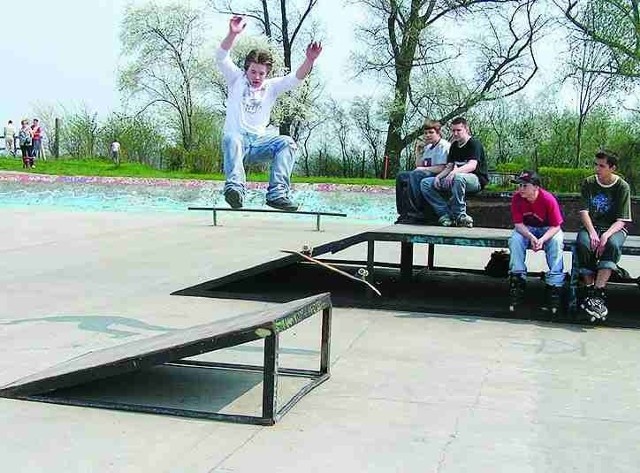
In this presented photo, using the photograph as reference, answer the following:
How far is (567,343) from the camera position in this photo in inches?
245

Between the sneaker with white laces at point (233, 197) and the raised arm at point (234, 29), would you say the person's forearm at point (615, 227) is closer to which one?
the sneaker with white laces at point (233, 197)

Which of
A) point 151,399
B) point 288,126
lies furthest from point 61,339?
point 288,126

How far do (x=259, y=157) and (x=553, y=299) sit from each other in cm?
318

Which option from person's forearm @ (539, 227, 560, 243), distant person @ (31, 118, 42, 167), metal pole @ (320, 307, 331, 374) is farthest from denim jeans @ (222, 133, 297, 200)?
distant person @ (31, 118, 42, 167)

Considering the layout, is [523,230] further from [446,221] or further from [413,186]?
[413,186]

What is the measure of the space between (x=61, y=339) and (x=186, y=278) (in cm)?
351

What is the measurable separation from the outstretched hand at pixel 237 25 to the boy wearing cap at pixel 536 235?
3.01m

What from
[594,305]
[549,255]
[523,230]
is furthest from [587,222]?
[594,305]

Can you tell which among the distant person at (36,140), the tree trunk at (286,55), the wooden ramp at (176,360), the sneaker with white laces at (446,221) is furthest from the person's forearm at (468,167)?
the distant person at (36,140)

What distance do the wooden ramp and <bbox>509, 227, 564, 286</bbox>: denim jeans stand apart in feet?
9.89

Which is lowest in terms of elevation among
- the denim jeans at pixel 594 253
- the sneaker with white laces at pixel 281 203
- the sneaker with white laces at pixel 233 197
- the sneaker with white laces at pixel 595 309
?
the sneaker with white laces at pixel 595 309

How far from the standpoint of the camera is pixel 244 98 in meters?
5.52

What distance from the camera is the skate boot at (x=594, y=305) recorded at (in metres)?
6.84

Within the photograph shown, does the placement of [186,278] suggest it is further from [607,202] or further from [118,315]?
[607,202]
